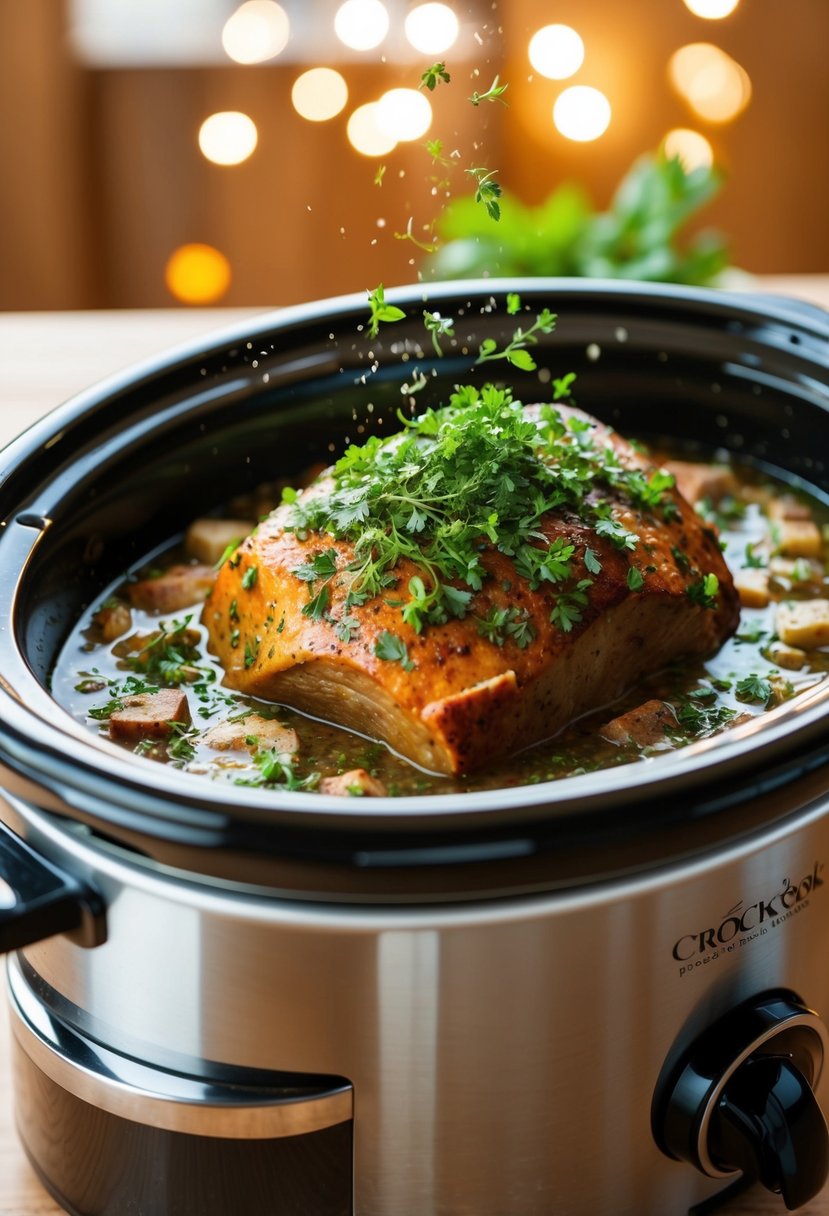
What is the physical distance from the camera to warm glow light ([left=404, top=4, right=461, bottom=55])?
15.8 feet

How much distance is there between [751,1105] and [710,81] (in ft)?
15.5

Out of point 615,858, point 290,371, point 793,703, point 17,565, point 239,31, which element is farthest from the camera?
point 239,31

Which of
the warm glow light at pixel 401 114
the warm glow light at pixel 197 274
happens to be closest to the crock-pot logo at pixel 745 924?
the warm glow light at pixel 401 114

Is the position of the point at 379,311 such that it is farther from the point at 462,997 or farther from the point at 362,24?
the point at 362,24

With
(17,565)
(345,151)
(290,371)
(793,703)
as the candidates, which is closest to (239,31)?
(345,151)

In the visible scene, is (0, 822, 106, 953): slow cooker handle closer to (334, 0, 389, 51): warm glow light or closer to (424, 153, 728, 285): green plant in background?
(424, 153, 728, 285): green plant in background

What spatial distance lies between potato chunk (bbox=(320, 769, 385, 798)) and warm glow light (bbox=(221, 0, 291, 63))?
4.29 meters

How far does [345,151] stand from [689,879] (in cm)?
→ 449

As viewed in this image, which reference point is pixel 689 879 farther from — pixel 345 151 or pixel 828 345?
pixel 345 151

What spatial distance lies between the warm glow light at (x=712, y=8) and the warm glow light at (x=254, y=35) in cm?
148

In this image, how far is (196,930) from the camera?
46.1 inches

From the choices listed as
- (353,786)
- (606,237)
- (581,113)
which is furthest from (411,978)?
(581,113)

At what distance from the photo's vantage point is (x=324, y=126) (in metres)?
5.16

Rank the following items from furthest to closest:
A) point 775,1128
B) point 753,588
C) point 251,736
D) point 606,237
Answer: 1. point 606,237
2. point 753,588
3. point 251,736
4. point 775,1128
